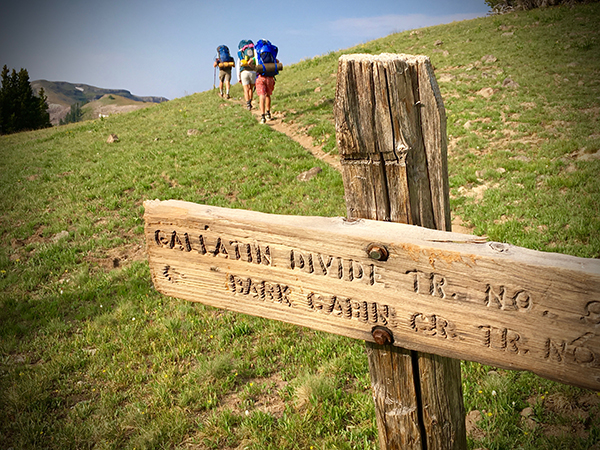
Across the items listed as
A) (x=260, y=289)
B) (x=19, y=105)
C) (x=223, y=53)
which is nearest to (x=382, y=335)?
(x=260, y=289)

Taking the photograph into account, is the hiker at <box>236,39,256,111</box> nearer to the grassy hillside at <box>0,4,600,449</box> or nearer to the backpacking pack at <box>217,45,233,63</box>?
the grassy hillside at <box>0,4,600,449</box>

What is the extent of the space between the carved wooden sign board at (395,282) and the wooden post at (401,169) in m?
0.17

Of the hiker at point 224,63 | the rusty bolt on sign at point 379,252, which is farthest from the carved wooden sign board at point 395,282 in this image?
the hiker at point 224,63

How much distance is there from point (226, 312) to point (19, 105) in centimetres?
4579

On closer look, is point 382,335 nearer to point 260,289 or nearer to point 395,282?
point 395,282

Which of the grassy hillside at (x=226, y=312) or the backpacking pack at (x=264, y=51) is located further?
the backpacking pack at (x=264, y=51)

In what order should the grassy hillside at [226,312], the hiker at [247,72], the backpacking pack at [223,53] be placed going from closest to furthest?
1. the grassy hillside at [226,312]
2. the hiker at [247,72]
3. the backpacking pack at [223,53]

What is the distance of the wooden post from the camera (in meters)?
1.58

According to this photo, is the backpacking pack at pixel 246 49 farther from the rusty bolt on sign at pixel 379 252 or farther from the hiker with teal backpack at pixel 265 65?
the rusty bolt on sign at pixel 379 252

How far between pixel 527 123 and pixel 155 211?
417 inches

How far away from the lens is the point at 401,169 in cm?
164

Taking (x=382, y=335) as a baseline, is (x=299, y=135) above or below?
above

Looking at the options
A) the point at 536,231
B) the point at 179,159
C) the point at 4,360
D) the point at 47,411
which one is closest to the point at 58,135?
the point at 179,159

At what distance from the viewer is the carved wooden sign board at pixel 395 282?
1.32 m
